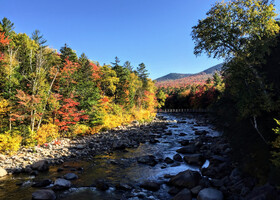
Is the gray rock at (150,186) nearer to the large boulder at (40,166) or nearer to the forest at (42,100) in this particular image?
the large boulder at (40,166)

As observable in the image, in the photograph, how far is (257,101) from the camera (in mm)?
10031

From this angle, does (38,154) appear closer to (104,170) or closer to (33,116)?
(33,116)

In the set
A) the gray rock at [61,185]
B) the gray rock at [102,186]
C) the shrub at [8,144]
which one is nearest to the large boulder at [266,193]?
the gray rock at [102,186]

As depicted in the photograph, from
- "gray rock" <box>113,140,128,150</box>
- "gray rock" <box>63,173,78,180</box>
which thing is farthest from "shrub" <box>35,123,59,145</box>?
"gray rock" <box>63,173,78,180</box>

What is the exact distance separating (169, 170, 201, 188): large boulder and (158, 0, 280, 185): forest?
2775 mm

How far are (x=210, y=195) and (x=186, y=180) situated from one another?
1911 mm

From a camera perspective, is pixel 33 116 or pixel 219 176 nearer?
pixel 219 176

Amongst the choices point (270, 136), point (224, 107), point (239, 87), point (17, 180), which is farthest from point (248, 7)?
point (17, 180)

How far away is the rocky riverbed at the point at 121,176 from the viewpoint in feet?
28.0

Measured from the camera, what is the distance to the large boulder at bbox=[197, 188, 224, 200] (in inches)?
305

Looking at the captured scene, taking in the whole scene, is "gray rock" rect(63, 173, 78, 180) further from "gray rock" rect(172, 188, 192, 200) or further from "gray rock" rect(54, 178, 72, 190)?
"gray rock" rect(172, 188, 192, 200)

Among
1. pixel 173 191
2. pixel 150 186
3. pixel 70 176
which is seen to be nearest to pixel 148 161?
pixel 150 186

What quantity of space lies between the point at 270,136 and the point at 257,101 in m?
2.14

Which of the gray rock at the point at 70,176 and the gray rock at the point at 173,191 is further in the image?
the gray rock at the point at 70,176
